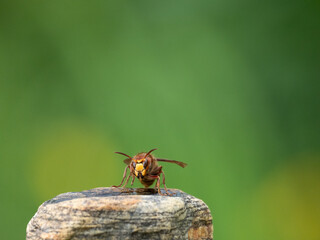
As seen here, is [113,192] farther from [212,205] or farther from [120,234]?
[212,205]

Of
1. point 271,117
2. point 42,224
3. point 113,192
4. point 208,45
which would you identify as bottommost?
point 42,224

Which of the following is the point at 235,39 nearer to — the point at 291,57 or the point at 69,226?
the point at 291,57

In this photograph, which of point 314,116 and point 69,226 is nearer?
point 69,226

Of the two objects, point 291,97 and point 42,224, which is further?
point 291,97

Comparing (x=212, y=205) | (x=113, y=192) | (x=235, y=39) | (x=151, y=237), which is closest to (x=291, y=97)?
(x=235, y=39)

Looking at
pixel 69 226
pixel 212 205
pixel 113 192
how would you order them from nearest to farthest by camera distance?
pixel 69 226 < pixel 113 192 < pixel 212 205

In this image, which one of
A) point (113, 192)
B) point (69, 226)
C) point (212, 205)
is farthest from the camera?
point (212, 205)

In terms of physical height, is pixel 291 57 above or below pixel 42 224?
above

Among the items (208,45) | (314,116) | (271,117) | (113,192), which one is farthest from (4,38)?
(314,116)

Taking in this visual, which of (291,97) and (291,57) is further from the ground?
(291,57)
